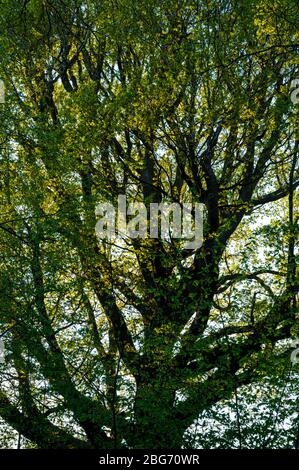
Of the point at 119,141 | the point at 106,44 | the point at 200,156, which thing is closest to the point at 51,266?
the point at 200,156

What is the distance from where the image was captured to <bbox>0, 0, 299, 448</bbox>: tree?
1278 cm

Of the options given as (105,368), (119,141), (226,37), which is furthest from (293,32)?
(105,368)

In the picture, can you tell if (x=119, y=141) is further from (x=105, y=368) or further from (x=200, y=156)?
(x=105, y=368)

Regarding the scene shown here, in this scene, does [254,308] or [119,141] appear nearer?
[254,308]

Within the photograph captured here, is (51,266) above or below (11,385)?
above

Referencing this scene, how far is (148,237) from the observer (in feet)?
59.7

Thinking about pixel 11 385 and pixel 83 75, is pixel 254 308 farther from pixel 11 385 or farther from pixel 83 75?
pixel 83 75

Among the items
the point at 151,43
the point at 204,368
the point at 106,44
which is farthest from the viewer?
the point at 106,44

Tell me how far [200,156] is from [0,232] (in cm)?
639

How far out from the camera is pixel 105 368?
13.1m

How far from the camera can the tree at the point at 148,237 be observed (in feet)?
41.9
